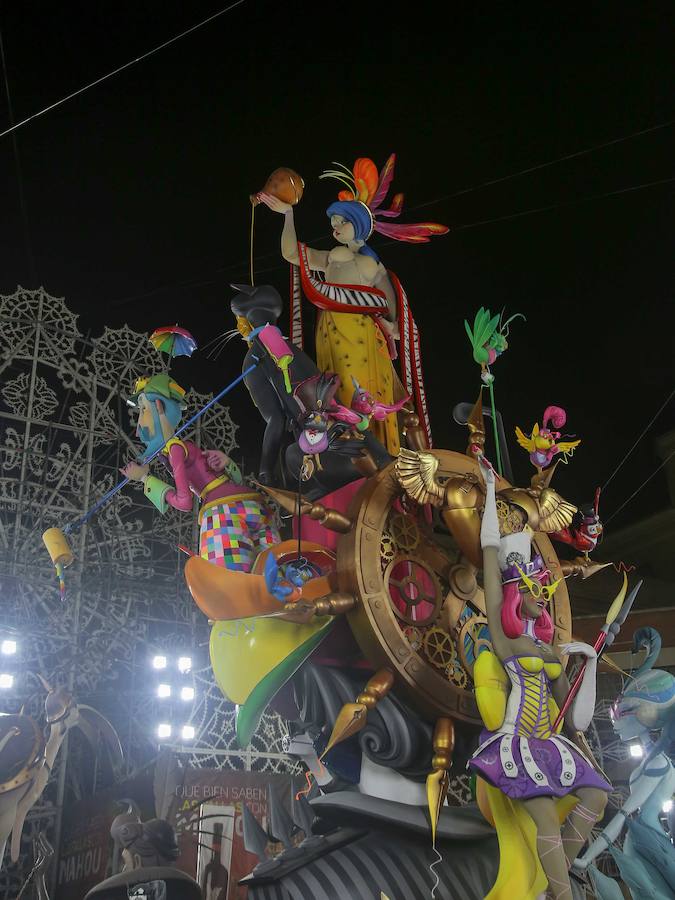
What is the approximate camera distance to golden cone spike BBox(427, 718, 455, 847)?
309 cm

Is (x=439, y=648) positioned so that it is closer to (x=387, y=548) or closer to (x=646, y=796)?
(x=387, y=548)

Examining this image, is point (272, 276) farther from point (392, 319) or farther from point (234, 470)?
point (234, 470)

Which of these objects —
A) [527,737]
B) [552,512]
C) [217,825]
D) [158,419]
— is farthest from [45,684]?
[527,737]

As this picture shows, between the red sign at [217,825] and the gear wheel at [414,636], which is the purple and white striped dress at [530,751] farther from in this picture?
the red sign at [217,825]

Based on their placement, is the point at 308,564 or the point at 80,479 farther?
the point at 80,479

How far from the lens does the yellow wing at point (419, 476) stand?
3363mm

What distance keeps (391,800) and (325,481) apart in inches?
50.5

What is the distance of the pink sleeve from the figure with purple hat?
1.34 meters

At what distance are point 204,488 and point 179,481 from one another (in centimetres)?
11

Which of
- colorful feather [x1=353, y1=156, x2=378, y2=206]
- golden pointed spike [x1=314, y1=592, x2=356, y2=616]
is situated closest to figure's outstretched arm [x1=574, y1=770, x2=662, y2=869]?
golden pointed spike [x1=314, y1=592, x2=356, y2=616]

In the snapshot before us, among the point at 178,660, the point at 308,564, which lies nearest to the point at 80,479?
the point at 178,660

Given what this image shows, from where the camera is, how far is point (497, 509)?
349cm

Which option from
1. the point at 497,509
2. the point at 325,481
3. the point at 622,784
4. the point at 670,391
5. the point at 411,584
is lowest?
the point at 622,784

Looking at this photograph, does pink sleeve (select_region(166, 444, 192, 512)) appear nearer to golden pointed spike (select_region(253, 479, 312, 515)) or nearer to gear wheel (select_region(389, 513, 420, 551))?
golden pointed spike (select_region(253, 479, 312, 515))
